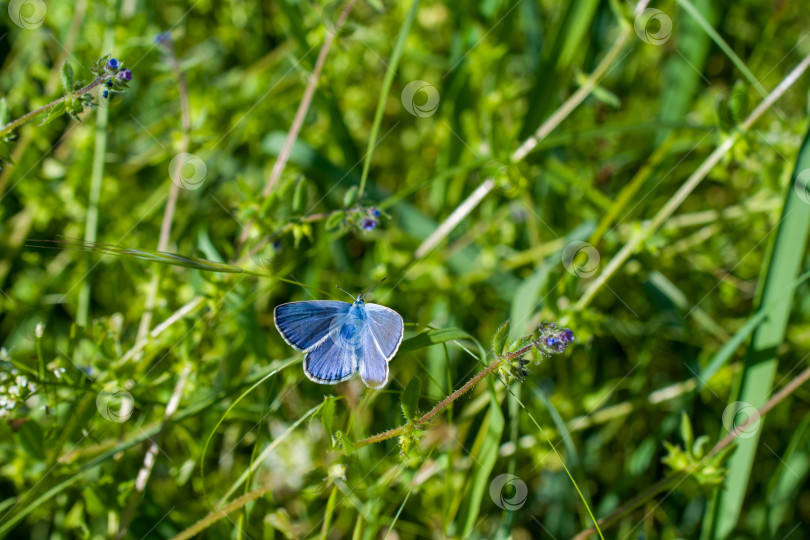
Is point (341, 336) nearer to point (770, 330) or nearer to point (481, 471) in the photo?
point (481, 471)

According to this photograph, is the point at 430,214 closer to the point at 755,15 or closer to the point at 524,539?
the point at 524,539

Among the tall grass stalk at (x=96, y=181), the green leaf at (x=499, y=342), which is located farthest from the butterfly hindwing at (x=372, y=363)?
the tall grass stalk at (x=96, y=181)

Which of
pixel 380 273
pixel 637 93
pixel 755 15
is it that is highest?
pixel 755 15

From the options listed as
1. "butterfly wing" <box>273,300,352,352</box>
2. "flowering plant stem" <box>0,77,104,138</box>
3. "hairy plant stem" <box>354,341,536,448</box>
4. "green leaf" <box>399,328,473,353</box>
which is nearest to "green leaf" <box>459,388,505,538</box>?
"green leaf" <box>399,328,473,353</box>

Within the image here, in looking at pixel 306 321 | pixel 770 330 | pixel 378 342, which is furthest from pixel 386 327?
pixel 770 330

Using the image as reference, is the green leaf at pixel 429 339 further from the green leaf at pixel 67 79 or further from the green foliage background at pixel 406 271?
the green leaf at pixel 67 79

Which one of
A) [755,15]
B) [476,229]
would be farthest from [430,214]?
[755,15]
